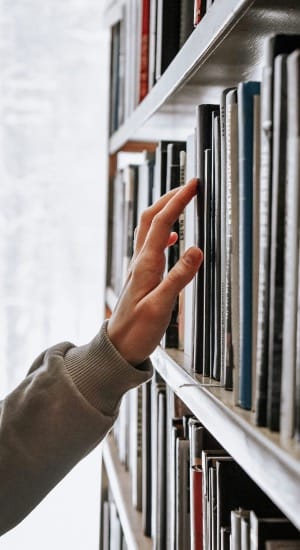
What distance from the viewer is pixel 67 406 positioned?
0.80m

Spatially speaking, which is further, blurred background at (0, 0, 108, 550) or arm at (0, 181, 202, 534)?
blurred background at (0, 0, 108, 550)

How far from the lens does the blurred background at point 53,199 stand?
84.2 inches

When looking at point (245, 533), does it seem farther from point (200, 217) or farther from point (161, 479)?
point (161, 479)

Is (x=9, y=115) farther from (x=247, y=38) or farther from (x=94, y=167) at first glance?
(x=247, y=38)

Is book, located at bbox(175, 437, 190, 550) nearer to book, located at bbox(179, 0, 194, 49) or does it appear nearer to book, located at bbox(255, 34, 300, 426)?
book, located at bbox(255, 34, 300, 426)

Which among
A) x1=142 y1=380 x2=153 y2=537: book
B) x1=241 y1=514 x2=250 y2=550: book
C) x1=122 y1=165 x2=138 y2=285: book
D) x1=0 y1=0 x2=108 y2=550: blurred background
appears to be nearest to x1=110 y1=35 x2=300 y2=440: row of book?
x1=241 y1=514 x2=250 y2=550: book

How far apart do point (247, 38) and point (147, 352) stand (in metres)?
0.34

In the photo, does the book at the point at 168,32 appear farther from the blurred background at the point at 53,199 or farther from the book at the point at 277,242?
the blurred background at the point at 53,199

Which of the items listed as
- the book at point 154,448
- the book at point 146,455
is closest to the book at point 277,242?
the book at point 154,448

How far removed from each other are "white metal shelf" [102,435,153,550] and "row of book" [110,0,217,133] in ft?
2.39

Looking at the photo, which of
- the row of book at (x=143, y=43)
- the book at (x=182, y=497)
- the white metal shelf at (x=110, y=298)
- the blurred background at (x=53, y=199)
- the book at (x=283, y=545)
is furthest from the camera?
the blurred background at (x=53, y=199)

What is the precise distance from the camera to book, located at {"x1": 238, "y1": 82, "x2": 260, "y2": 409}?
1.80 ft

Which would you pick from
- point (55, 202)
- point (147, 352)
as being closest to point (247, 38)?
point (147, 352)

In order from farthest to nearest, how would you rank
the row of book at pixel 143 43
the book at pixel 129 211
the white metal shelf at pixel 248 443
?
the book at pixel 129 211 < the row of book at pixel 143 43 < the white metal shelf at pixel 248 443
